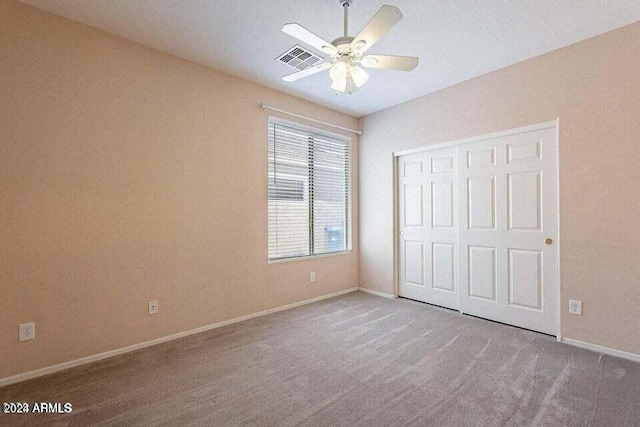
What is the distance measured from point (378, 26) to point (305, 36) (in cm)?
45

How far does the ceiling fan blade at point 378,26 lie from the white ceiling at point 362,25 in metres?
0.50

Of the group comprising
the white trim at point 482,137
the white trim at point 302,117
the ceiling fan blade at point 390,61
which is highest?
the white trim at point 302,117

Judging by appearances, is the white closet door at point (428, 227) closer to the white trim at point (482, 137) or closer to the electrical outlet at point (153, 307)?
the white trim at point (482, 137)

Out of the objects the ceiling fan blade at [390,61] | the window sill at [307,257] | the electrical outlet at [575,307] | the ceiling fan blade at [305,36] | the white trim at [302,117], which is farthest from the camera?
the window sill at [307,257]

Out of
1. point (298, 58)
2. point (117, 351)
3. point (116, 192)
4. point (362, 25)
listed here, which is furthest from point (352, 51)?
point (117, 351)

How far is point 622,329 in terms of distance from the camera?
250cm

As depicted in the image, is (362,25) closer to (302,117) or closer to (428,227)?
(302,117)

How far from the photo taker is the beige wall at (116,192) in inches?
87.1

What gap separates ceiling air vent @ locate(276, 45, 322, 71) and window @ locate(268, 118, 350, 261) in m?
0.88

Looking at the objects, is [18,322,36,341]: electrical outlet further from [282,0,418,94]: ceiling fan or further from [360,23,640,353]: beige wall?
[360,23,640,353]: beige wall

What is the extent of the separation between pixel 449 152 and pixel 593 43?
157 cm

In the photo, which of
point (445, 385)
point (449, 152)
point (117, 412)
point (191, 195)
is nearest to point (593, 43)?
point (449, 152)

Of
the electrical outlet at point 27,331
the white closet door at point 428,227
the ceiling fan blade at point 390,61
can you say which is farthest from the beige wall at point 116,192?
the white closet door at point 428,227

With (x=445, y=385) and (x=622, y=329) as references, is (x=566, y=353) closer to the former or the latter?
(x=622, y=329)
